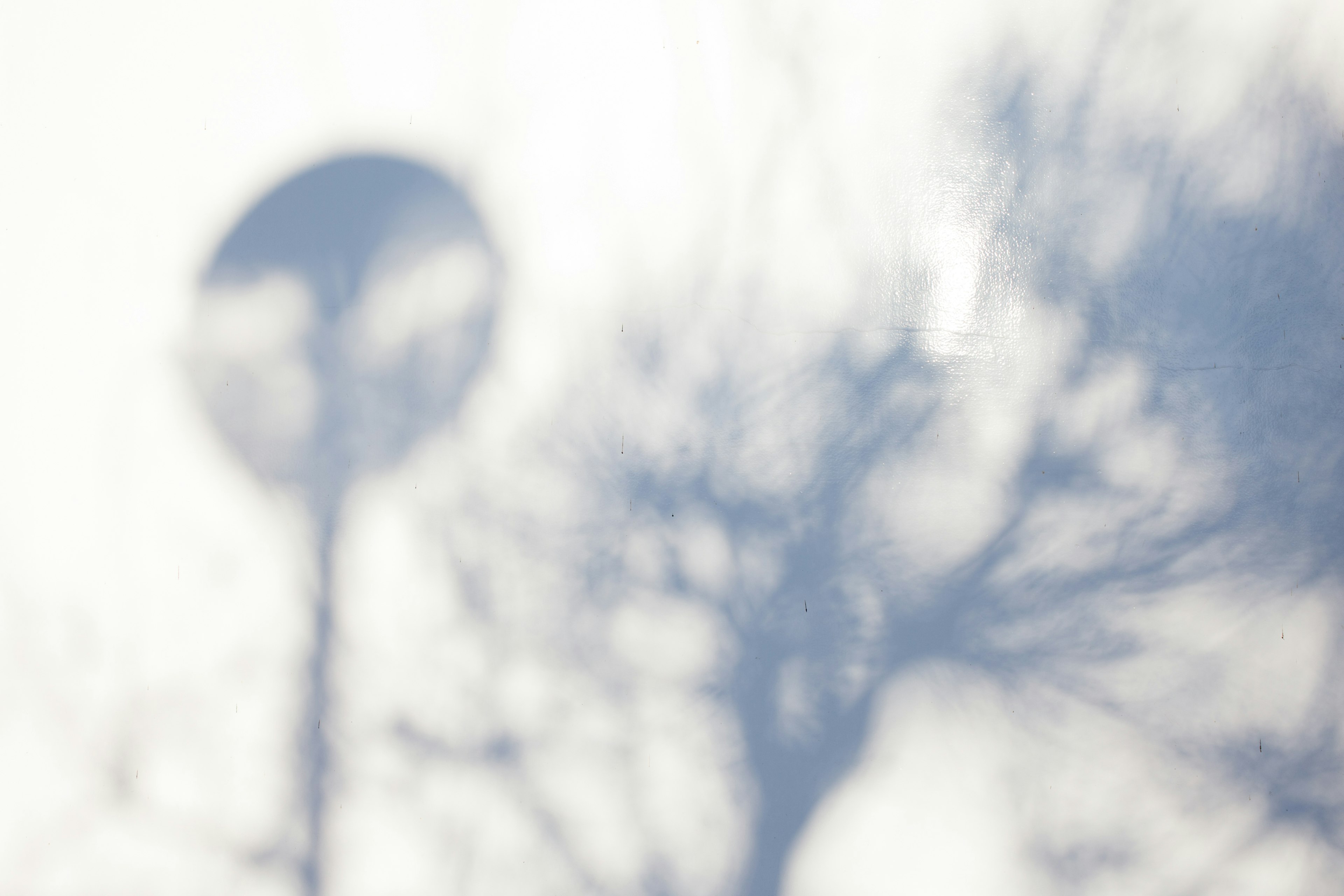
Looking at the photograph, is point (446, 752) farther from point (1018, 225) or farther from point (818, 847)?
point (1018, 225)

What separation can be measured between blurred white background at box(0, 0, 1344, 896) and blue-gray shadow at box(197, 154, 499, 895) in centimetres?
3

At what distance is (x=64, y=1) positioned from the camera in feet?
7.04

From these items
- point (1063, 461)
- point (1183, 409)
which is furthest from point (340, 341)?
point (1183, 409)

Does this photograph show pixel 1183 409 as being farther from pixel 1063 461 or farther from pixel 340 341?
pixel 340 341

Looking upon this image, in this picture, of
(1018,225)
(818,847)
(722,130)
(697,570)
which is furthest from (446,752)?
(1018,225)

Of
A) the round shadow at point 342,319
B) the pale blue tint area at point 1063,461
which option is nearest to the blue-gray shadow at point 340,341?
the round shadow at point 342,319

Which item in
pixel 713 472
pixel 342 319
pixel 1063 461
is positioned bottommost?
pixel 713 472

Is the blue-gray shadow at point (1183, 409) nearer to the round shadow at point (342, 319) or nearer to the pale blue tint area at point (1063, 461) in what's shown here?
the pale blue tint area at point (1063, 461)

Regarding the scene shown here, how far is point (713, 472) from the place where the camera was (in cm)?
208

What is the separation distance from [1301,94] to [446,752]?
126 inches

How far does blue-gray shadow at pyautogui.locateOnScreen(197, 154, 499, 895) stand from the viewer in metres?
2.10

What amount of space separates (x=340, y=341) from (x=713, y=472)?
1.21 m

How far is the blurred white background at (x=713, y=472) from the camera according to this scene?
2021 mm

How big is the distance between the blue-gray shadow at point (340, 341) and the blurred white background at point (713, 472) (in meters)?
0.03
